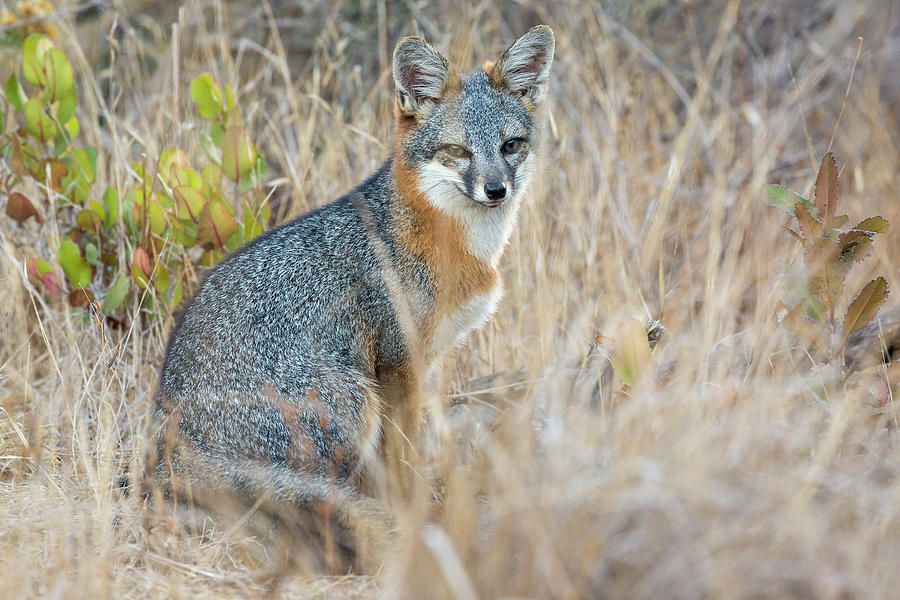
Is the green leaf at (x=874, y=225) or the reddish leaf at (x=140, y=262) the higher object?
the green leaf at (x=874, y=225)

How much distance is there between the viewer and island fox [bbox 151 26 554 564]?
3191mm

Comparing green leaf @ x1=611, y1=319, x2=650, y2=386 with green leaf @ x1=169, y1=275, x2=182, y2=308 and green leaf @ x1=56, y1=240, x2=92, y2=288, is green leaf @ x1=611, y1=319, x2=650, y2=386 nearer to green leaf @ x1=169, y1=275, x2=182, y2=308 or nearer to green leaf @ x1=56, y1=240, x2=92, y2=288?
green leaf @ x1=169, y1=275, x2=182, y2=308

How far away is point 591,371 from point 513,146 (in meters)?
1.10

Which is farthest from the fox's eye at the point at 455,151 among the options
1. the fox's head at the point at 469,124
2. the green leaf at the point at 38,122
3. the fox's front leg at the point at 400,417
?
the green leaf at the point at 38,122

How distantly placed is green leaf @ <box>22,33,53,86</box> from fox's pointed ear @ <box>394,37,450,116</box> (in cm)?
197

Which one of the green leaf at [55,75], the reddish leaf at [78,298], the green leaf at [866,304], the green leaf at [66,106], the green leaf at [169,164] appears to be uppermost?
the green leaf at [55,75]

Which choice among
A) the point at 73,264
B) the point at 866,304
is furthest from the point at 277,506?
the point at 866,304

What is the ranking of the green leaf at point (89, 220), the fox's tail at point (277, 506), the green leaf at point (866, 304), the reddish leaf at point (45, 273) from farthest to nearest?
the green leaf at point (89, 220)
the reddish leaf at point (45, 273)
the green leaf at point (866, 304)
the fox's tail at point (277, 506)

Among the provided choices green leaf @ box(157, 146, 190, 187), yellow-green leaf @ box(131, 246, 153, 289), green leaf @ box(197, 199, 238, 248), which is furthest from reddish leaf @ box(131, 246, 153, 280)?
green leaf @ box(157, 146, 190, 187)

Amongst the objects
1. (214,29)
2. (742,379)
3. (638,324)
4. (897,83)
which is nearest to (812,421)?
(638,324)

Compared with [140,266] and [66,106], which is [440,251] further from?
[66,106]

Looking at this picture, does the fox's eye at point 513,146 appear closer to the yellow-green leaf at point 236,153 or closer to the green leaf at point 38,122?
the yellow-green leaf at point 236,153

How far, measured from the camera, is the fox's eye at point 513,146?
398 cm

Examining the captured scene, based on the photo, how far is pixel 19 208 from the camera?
4.51m
